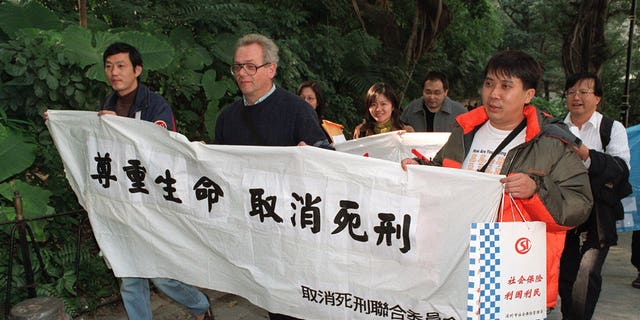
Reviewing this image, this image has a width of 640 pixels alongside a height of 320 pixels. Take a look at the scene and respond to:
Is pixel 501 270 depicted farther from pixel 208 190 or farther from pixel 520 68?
pixel 208 190

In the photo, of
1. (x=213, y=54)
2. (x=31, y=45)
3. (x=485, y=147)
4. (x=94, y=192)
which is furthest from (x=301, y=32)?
(x=485, y=147)

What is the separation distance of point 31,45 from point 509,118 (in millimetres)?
4404

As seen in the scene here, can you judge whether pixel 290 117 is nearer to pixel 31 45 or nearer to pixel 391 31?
pixel 31 45

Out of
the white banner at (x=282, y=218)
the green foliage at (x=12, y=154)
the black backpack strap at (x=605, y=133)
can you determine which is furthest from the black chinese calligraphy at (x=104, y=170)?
the black backpack strap at (x=605, y=133)

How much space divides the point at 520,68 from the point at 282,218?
1.48 meters

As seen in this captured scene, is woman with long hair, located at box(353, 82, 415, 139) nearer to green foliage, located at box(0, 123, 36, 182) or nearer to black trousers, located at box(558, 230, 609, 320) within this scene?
black trousers, located at box(558, 230, 609, 320)

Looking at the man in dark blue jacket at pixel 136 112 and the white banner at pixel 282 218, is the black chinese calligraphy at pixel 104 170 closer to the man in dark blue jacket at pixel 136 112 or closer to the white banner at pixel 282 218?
the white banner at pixel 282 218

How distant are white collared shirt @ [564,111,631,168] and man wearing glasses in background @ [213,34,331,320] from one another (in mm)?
2048

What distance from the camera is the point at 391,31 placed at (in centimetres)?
1420

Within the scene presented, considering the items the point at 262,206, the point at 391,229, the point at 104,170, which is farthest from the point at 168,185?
the point at 391,229

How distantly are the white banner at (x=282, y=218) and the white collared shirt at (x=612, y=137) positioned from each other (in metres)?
1.87

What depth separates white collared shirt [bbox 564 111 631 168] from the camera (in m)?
3.79

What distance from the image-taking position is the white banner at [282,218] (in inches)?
105

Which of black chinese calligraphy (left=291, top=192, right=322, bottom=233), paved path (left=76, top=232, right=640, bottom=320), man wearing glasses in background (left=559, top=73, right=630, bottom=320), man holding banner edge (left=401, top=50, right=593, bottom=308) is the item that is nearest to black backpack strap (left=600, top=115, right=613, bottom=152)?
man wearing glasses in background (left=559, top=73, right=630, bottom=320)
